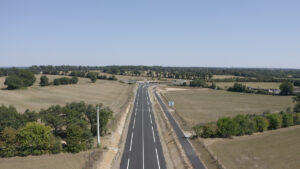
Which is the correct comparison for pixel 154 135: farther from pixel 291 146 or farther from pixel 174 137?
pixel 291 146

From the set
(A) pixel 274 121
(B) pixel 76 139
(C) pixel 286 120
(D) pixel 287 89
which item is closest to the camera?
(B) pixel 76 139

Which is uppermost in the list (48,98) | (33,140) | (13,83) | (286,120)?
(13,83)

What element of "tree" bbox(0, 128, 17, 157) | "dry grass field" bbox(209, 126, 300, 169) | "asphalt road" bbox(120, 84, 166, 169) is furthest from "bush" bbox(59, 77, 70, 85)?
"dry grass field" bbox(209, 126, 300, 169)

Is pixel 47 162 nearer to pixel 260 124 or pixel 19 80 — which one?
pixel 260 124

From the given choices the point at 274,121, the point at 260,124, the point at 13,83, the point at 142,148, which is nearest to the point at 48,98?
the point at 13,83

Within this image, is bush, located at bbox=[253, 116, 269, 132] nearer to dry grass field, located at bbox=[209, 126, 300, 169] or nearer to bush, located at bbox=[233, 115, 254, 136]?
dry grass field, located at bbox=[209, 126, 300, 169]

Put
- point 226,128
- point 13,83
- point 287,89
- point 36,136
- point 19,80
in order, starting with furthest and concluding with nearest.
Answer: point 287,89 → point 19,80 → point 13,83 → point 226,128 → point 36,136

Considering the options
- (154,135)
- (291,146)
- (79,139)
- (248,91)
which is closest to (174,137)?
(154,135)
